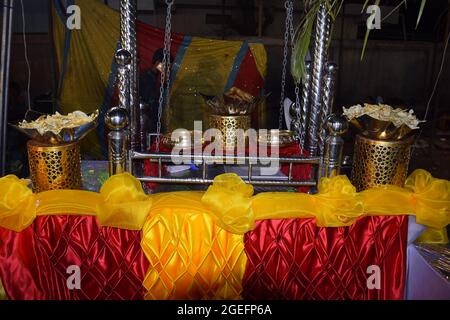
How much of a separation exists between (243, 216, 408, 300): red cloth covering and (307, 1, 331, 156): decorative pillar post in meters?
0.64

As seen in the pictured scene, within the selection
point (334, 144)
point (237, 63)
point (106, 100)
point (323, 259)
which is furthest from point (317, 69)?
point (106, 100)

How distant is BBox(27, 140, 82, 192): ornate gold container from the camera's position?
1437mm

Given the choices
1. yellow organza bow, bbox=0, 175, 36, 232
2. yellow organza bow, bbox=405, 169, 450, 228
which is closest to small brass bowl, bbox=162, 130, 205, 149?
yellow organza bow, bbox=0, 175, 36, 232

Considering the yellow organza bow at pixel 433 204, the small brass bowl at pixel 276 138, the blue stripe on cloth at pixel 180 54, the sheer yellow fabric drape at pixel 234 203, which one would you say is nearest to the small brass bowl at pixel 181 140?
the small brass bowl at pixel 276 138

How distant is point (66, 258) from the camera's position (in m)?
1.34

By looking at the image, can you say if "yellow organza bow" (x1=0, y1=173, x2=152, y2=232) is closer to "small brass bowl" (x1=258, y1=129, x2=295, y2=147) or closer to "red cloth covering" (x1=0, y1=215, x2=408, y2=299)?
"red cloth covering" (x1=0, y1=215, x2=408, y2=299)

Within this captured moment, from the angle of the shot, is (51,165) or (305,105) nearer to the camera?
(51,165)

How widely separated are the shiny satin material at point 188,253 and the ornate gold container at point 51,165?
36 cm

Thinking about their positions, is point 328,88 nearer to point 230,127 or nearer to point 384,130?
point 384,130

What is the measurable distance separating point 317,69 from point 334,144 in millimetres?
458

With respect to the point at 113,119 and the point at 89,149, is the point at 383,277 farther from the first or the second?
the point at 89,149

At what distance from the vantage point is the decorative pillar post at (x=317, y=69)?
5.83ft

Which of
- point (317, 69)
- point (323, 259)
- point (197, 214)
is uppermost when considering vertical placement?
point (317, 69)
